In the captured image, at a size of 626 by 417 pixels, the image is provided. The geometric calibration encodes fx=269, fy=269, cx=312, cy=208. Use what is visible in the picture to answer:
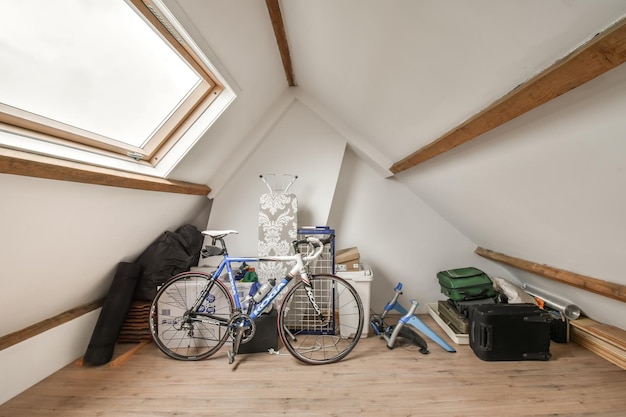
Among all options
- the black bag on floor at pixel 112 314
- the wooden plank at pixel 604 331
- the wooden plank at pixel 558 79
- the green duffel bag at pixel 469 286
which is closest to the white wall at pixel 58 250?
the black bag on floor at pixel 112 314

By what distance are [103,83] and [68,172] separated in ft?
1.85

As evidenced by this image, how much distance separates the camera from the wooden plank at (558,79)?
0.64m

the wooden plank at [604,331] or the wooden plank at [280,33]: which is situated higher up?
the wooden plank at [280,33]

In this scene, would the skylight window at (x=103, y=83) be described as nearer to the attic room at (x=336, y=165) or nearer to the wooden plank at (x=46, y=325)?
the attic room at (x=336, y=165)

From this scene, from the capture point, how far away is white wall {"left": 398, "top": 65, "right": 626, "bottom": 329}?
0.88 meters

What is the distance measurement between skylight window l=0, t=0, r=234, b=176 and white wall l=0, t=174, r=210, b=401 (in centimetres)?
21

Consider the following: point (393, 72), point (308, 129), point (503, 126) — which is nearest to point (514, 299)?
point (503, 126)

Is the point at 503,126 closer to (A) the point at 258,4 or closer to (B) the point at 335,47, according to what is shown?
(B) the point at 335,47

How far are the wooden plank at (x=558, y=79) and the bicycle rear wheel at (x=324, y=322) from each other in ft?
4.66

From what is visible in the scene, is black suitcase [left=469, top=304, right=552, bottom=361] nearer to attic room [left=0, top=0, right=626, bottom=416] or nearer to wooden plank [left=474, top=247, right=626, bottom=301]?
attic room [left=0, top=0, right=626, bottom=416]

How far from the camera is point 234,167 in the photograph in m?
2.78

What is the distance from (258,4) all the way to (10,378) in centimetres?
267

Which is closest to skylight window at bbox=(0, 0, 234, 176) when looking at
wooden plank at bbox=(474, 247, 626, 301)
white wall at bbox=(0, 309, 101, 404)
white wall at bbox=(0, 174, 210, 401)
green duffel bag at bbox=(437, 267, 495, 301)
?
white wall at bbox=(0, 174, 210, 401)

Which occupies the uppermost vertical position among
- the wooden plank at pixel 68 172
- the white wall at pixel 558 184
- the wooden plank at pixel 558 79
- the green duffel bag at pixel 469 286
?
the wooden plank at pixel 558 79
